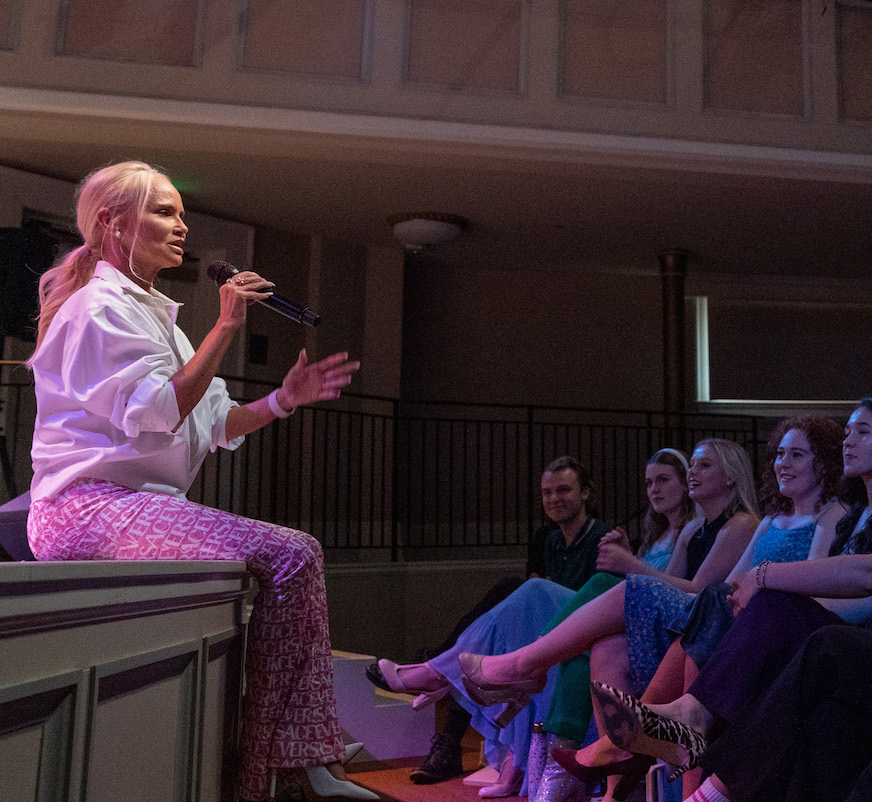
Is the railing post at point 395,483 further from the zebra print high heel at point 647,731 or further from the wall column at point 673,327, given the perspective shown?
the zebra print high heel at point 647,731

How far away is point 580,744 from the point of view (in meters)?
2.87

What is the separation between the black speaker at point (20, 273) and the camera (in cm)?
464

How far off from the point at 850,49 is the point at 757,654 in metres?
4.87

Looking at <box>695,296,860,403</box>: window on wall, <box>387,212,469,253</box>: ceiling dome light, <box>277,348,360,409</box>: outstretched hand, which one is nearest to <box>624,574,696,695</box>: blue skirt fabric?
<box>277,348,360,409</box>: outstretched hand

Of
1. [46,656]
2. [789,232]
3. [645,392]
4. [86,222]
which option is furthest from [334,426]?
[46,656]

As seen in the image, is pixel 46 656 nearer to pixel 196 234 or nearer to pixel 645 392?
pixel 196 234

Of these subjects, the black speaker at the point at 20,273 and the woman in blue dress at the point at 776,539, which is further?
the black speaker at the point at 20,273

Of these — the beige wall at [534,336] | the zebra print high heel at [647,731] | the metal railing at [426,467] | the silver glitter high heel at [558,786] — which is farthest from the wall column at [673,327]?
the zebra print high heel at [647,731]

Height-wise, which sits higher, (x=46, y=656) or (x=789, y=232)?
(x=789, y=232)

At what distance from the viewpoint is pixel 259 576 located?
5.63ft

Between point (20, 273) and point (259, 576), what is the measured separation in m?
3.73

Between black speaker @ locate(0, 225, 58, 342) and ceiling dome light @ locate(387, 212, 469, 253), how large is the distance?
2384mm

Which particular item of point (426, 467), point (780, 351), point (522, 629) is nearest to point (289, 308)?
point (522, 629)

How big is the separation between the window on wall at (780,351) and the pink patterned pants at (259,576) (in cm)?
711
